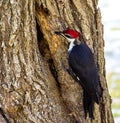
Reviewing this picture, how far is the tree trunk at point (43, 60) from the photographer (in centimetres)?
429

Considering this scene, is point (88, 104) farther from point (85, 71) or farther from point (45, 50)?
point (45, 50)

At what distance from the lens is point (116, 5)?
9.73m

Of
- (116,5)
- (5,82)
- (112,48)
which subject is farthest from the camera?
(116,5)

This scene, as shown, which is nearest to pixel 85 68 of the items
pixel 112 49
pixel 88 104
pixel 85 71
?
pixel 85 71

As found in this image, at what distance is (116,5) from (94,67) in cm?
520

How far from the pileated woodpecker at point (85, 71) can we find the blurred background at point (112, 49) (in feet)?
9.66

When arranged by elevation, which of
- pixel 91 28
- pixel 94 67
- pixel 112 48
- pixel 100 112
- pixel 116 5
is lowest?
pixel 100 112

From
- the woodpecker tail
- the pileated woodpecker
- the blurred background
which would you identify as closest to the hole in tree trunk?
the pileated woodpecker

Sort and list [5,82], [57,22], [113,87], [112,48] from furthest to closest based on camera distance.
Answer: [112,48] → [113,87] → [57,22] → [5,82]

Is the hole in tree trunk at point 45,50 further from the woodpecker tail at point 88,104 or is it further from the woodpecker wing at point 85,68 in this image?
the woodpecker tail at point 88,104

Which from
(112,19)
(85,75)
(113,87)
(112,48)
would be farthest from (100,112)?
(112,19)

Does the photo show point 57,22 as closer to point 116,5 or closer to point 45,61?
point 45,61

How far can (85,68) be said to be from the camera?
4.64m

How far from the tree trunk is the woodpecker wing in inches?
2.6
